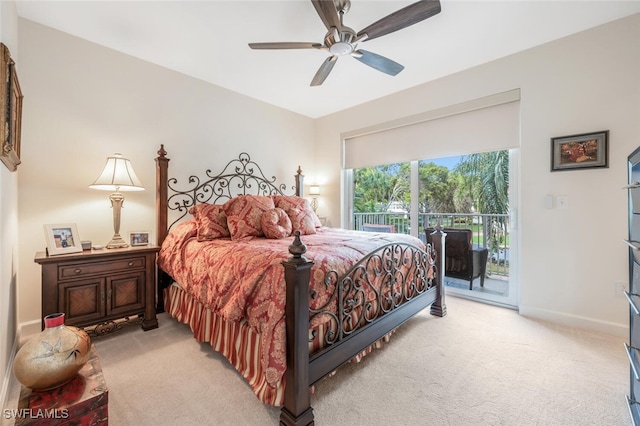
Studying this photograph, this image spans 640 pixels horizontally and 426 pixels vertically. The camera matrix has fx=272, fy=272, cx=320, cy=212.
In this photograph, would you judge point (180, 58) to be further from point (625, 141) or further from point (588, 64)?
point (625, 141)

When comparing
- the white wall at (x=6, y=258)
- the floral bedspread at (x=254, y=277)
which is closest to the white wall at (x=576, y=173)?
the floral bedspread at (x=254, y=277)

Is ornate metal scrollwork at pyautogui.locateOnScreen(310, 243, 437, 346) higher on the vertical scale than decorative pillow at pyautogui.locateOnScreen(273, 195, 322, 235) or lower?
lower

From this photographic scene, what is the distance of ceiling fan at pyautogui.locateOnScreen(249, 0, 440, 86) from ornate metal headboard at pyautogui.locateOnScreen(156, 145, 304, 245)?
1.78 metres

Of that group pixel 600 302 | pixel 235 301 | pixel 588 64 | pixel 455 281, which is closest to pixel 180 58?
pixel 235 301

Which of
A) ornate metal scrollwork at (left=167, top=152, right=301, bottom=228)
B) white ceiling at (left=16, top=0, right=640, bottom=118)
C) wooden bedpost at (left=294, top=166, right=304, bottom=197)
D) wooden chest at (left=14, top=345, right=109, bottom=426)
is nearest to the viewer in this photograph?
wooden chest at (left=14, top=345, right=109, bottom=426)

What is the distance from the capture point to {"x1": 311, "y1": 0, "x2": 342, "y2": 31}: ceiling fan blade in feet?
5.73

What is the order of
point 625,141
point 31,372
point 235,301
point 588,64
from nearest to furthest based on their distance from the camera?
1. point 31,372
2. point 235,301
3. point 625,141
4. point 588,64

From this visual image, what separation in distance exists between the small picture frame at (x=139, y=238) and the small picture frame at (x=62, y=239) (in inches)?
16.1

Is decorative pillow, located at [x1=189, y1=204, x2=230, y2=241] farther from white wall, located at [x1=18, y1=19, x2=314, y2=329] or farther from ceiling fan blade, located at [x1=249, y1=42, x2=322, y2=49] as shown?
ceiling fan blade, located at [x1=249, y1=42, x2=322, y2=49]

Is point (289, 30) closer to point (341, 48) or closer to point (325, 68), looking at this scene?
point (325, 68)

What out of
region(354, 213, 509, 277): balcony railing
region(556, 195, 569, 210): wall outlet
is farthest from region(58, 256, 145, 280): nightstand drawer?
region(556, 195, 569, 210): wall outlet

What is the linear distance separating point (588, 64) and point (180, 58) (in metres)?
3.96

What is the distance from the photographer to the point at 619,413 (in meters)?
1.46

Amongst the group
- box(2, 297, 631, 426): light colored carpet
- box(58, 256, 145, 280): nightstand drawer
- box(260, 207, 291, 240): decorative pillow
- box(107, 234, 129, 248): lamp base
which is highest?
box(260, 207, 291, 240): decorative pillow
